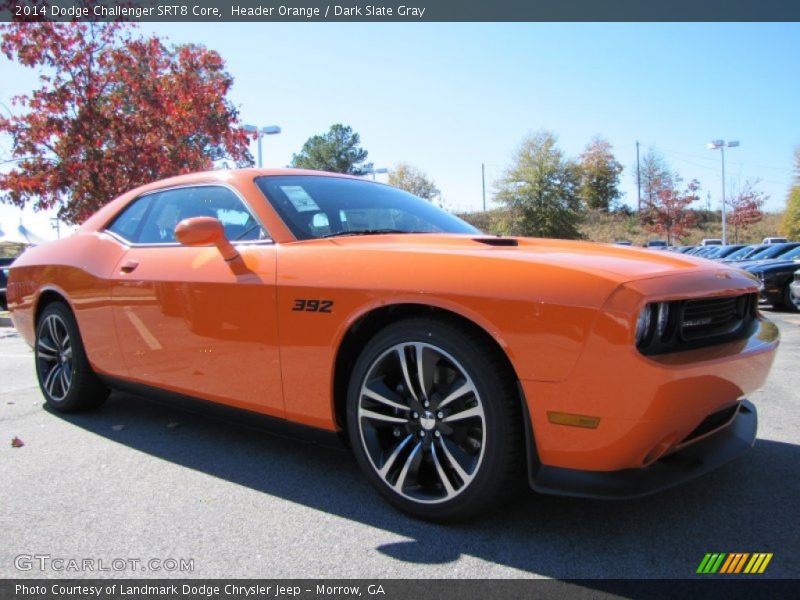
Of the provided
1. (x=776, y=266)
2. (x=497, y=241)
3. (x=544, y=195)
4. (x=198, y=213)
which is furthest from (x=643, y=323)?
(x=544, y=195)

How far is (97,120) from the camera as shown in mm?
11094

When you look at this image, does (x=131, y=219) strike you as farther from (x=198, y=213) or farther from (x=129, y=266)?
(x=198, y=213)

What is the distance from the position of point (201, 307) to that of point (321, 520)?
1173 mm

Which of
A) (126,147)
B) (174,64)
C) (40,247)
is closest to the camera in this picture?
(40,247)

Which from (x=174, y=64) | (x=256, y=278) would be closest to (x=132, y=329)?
(x=256, y=278)

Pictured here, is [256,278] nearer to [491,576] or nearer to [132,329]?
[132,329]

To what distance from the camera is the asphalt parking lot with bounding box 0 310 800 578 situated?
204 cm

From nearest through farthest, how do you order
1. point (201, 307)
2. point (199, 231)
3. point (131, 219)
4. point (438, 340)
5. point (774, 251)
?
point (438, 340)
point (199, 231)
point (201, 307)
point (131, 219)
point (774, 251)

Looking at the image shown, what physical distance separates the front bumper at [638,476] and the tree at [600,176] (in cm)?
5243

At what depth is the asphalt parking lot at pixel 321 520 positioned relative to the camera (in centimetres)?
204

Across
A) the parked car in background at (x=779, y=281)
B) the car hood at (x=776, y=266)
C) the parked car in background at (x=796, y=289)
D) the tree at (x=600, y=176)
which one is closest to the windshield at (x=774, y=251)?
the car hood at (x=776, y=266)

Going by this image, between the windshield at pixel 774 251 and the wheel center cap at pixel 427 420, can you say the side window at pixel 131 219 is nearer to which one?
the wheel center cap at pixel 427 420

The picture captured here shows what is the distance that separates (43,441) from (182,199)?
162cm

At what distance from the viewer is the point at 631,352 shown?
1.84 meters
